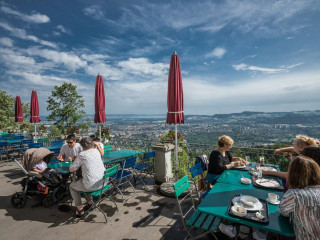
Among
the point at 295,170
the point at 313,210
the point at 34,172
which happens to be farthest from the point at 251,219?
the point at 34,172

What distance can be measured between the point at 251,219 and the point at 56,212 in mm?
4084

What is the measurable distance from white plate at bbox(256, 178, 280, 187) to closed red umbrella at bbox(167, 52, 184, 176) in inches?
83.2

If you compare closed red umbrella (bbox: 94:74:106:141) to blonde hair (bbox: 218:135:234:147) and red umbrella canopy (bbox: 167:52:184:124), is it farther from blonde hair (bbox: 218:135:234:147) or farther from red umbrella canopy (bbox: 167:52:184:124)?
blonde hair (bbox: 218:135:234:147)

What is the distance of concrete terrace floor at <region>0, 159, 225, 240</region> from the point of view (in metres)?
2.99

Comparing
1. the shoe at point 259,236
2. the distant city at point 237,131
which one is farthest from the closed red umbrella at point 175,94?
the shoe at point 259,236

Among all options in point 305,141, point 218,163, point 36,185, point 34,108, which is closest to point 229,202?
point 218,163

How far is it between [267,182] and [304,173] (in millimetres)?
1210

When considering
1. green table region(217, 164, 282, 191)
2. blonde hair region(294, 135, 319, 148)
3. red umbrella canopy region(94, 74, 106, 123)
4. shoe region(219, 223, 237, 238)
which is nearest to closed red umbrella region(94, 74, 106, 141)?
red umbrella canopy region(94, 74, 106, 123)

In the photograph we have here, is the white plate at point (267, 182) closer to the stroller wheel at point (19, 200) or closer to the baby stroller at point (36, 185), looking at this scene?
the baby stroller at point (36, 185)

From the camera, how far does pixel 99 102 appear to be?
604 centimetres

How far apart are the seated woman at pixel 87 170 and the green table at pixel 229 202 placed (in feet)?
7.78

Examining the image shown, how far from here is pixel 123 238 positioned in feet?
9.55

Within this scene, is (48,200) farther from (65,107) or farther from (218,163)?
(65,107)

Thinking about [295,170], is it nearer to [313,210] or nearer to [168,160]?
[313,210]
